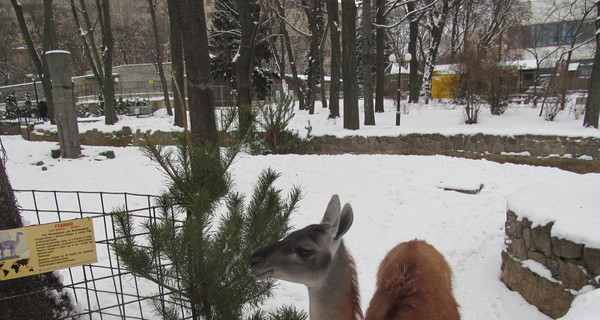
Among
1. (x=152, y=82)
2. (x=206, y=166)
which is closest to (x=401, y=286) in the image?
(x=206, y=166)

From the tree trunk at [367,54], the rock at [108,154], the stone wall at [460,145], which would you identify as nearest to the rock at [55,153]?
the rock at [108,154]

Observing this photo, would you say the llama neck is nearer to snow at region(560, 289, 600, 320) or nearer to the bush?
snow at region(560, 289, 600, 320)

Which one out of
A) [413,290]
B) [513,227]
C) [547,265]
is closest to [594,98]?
[513,227]

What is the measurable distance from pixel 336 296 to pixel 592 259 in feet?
9.30

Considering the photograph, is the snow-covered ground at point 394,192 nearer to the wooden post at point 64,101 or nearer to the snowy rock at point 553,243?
the snowy rock at point 553,243

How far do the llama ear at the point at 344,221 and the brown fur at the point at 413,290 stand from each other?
27.1 inches

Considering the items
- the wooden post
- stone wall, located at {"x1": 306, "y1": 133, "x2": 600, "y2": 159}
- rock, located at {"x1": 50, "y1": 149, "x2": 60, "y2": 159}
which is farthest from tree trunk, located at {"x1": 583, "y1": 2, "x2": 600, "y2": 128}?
rock, located at {"x1": 50, "y1": 149, "x2": 60, "y2": 159}

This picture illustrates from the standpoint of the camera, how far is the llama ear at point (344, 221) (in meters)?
2.26

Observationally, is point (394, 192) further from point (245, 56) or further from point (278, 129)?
point (245, 56)

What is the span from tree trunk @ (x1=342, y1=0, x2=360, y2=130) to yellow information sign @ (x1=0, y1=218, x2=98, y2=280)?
10.7m

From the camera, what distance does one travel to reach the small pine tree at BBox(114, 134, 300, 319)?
2027 millimetres

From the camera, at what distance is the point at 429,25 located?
25.1 m

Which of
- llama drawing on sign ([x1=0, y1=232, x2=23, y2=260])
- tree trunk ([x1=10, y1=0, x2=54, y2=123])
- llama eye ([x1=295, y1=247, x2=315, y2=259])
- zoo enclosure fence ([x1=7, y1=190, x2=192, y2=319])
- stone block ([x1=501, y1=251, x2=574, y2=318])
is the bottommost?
stone block ([x1=501, y1=251, x2=574, y2=318])

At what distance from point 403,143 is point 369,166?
313cm
